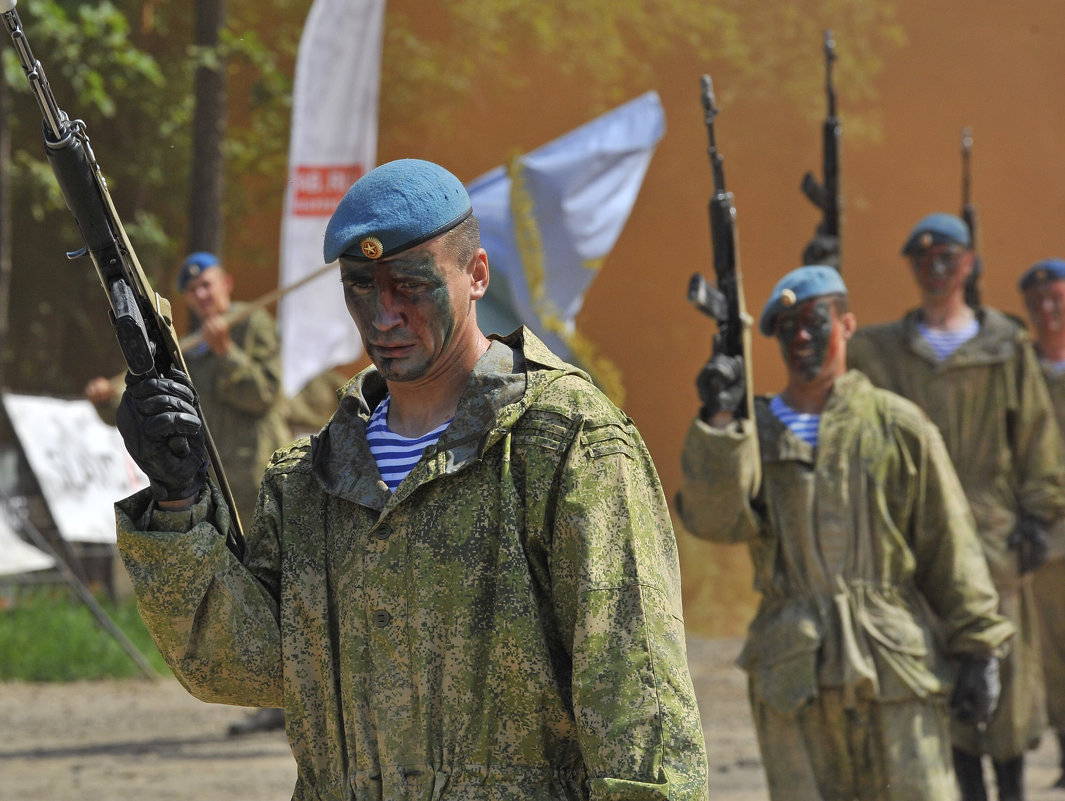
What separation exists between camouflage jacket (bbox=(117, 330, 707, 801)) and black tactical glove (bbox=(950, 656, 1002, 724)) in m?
2.90

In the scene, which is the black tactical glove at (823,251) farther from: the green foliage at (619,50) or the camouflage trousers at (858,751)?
the green foliage at (619,50)

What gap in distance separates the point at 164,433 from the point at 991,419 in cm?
525

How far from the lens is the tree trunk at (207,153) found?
11.0 m

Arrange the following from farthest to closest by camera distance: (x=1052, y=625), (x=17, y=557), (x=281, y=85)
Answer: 1. (x=281, y=85)
2. (x=17, y=557)
3. (x=1052, y=625)

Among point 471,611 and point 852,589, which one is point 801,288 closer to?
point 852,589

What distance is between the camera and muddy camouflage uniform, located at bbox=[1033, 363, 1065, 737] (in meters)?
7.72

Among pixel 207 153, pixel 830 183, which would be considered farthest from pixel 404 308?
pixel 207 153

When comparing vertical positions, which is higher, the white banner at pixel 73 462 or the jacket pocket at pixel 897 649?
the white banner at pixel 73 462

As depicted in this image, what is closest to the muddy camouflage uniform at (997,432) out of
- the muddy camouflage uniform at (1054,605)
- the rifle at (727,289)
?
the muddy camouflage uniform at (1054,605)

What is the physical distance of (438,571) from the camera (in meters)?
2.61

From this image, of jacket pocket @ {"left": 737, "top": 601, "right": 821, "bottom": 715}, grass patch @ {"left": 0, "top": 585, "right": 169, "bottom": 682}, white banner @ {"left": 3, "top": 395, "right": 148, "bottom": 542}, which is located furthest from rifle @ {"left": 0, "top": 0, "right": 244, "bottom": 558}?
grass patch @ {"left": 0, "top": 585, "right": 169, "bottom": 682}

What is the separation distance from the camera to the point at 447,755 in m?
2.57

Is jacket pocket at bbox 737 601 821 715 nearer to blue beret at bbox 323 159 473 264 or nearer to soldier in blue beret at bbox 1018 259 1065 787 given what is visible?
soldier in blue beret at bbox 1018 259 1065 787

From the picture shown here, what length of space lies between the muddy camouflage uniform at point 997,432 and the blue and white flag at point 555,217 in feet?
7.27
